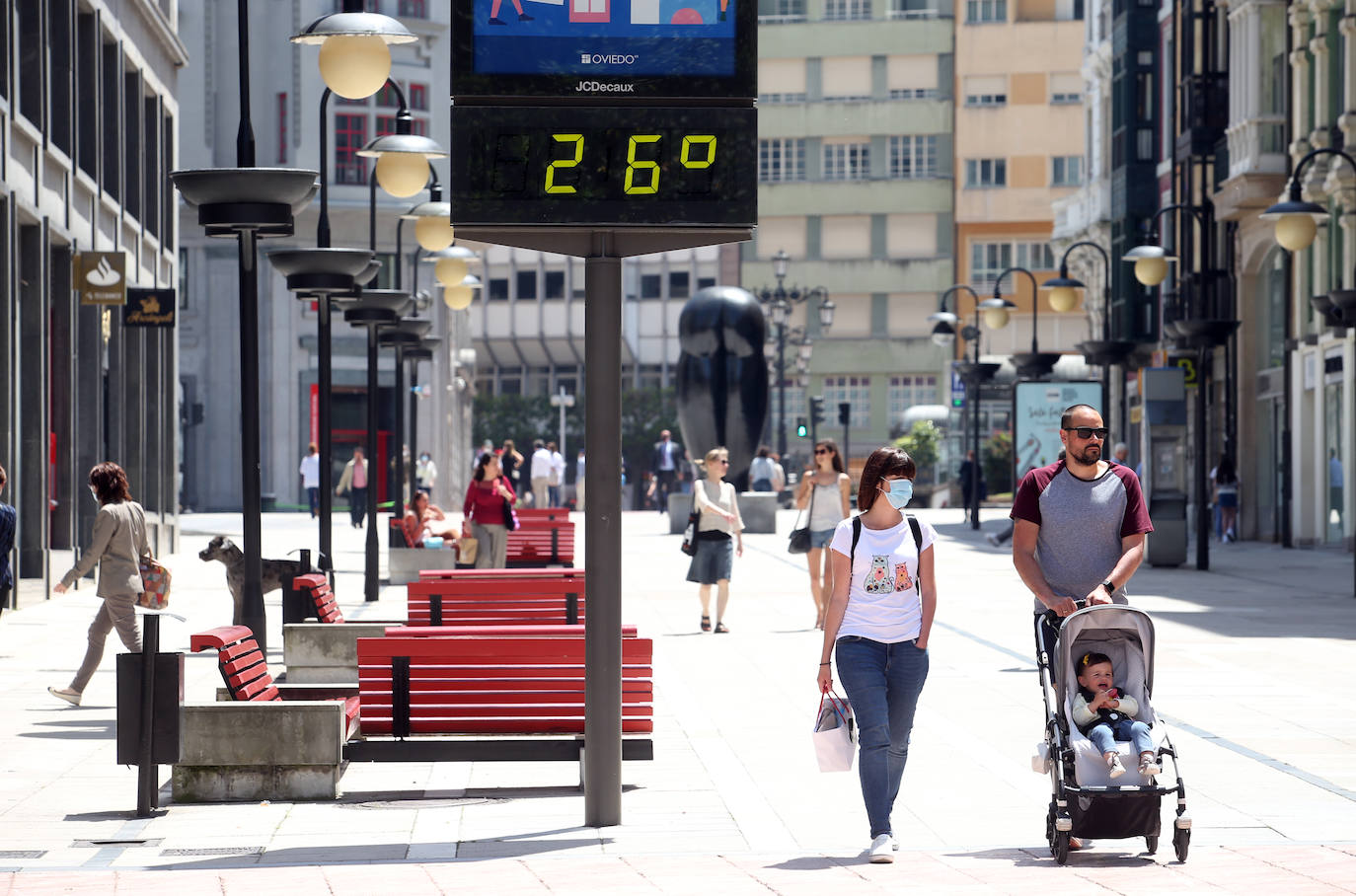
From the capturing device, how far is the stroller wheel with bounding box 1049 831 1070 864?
26.8ft

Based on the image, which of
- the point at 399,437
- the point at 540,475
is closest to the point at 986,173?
the point at 540,475

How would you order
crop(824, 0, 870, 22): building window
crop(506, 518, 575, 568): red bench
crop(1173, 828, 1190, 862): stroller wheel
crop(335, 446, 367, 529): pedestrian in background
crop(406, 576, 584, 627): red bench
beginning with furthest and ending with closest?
crop(824, 0, 870, 22): building window, crop(335, 446, 367, 529): pedestrian in background, crop(506, 518, 575, 568): red bench, crop(406, 576, 584, 627): red bench, crop(1173, 828, 1190, 862): stroller wheel

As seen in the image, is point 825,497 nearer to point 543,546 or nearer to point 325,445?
point 325,445

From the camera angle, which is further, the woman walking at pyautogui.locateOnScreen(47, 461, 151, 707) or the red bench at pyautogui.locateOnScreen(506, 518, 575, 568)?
the red bench at pyautogui.locateOnScreen(506, 518, 575, 568)

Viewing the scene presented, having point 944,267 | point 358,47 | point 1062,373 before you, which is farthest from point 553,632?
point 944,267

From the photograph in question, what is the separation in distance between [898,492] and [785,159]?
278 ft

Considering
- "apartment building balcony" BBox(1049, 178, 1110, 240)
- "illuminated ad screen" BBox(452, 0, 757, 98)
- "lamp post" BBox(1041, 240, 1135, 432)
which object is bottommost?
"illuminated ad screen" BBox(452, 0, 757, 98)

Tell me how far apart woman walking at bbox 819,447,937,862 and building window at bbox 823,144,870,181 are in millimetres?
84470

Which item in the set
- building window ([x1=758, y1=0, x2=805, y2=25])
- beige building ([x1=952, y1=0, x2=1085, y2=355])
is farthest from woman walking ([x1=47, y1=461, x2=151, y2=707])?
building window ([x1=758, y1=0, x2=805, y2=25])

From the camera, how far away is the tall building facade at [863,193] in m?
90.8

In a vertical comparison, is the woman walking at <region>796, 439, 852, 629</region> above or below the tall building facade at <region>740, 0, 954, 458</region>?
below

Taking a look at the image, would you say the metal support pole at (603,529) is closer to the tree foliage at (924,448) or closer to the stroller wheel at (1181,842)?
the stroller wheel at (1181,842)

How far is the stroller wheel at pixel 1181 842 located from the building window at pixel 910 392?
83.3 m

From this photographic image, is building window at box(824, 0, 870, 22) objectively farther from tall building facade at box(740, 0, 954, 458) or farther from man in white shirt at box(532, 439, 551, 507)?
man in white shirt at box(532, 439, 551, 507)
